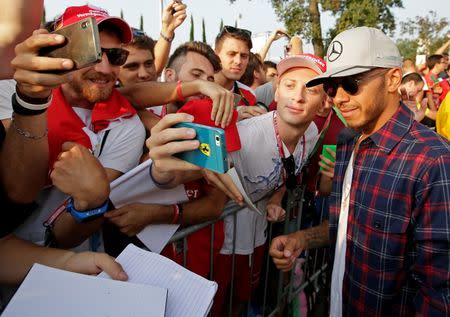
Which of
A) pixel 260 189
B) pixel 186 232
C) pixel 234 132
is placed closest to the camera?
pixel 186 232

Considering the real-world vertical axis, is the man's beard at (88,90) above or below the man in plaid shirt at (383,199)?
above

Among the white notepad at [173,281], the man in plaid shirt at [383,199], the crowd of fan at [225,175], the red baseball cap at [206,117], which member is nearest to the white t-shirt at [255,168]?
the crowd of fan at [225,175]

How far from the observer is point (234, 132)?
212cm

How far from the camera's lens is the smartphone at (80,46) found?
940mm

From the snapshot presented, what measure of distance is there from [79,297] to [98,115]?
108 centimetres

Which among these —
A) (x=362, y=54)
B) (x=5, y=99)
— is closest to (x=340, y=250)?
(x=362, y=54)

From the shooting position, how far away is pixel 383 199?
163 cm

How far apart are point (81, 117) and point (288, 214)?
1.66 metres

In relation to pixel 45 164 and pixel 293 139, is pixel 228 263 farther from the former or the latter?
pixel 45 164

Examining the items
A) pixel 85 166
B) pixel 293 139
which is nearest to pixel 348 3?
pixel 293 139

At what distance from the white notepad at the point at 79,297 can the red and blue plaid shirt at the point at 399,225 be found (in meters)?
1.12

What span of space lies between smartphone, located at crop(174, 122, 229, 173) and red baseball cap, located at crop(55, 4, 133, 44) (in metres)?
0.92

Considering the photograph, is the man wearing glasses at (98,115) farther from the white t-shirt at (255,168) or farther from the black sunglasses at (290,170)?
the black sunglasses at (290,170)

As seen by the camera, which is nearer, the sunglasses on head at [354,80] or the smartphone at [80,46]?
the smartphone at [80,46]
